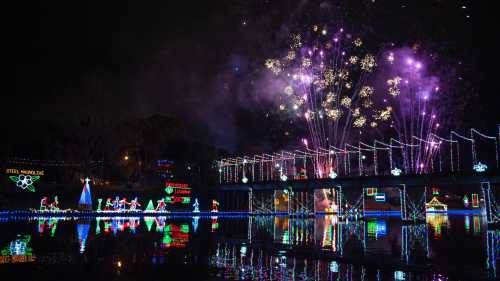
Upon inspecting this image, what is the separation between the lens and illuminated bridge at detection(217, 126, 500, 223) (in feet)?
167

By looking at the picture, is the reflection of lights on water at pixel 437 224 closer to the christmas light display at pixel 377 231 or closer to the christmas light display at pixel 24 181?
the christmas light display at pixel 377 231

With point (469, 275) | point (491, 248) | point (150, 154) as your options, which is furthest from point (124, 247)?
point (150, 154)

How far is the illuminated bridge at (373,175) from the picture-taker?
50969mm

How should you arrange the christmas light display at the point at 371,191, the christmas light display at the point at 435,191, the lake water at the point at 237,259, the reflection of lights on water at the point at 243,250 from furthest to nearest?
the christmas light display at the point at 435,191
the christmas light display at the point at 371,191
the reflection of lights on water at the point at 243,250
the lake water at the point at 237,259

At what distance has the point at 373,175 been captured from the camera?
193 ft

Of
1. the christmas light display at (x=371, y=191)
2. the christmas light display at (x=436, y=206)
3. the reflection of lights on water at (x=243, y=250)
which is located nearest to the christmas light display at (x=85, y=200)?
the reflection of lights on water at (x=243, y=250)

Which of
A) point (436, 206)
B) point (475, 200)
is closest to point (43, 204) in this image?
point (436, 206)

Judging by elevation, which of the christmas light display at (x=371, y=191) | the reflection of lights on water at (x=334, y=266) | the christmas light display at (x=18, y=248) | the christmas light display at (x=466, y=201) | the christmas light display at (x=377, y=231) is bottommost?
the reflection of lights on water at (x=334, y=266)

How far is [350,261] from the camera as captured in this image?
19.3 m

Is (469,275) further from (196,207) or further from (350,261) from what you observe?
(196,207)

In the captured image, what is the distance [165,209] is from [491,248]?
56607mm

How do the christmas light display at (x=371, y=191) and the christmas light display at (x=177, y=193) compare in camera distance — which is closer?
the christmas light display at (x=177, y=193)

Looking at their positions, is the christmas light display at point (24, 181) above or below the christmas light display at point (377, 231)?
above

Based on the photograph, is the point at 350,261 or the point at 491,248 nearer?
the point at 350,261
